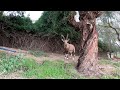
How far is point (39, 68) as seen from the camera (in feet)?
24.0

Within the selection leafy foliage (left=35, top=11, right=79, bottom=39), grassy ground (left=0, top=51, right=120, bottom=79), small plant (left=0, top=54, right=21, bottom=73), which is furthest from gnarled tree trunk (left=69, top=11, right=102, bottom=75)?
leafy foliage (left=35, top=11, right=79, bottom=39)

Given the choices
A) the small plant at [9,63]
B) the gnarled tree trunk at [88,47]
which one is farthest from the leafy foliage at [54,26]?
the small plant at [9,63]

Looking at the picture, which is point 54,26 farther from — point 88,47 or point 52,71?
point 52,71

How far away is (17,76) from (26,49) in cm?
342

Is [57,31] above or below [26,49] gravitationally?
above

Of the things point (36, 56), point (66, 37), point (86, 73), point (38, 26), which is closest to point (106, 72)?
point (86, 73)

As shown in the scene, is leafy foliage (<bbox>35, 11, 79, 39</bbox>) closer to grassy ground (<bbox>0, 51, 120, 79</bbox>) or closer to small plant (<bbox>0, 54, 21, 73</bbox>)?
grassy ground (<bbox>0, 51, 120, 79</bbox>)

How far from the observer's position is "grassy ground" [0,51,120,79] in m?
6.87

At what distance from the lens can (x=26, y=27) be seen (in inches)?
424

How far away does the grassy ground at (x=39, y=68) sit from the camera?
6866mm

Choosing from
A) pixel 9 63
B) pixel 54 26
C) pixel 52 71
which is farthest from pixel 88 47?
pixel 54 26

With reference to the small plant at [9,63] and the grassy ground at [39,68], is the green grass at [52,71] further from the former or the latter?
the small plant at [9,63]

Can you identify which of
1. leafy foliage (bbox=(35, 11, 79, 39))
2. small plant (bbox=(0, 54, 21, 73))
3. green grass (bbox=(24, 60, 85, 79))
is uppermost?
leafy foliage (bbox=(35, 11, 79, 39))
